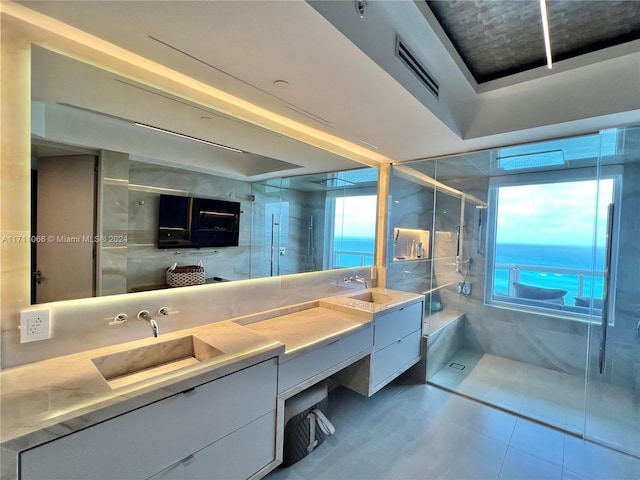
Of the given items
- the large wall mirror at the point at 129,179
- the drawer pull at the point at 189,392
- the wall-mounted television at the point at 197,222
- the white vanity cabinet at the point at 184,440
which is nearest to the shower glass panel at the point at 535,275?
the large wall mirror at the point at 129,179

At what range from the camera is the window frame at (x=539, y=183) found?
8.53 feet

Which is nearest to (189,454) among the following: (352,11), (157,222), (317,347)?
(317,347)

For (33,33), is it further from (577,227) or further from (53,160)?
(577,227)

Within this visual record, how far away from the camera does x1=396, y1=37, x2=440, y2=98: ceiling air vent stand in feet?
4.96

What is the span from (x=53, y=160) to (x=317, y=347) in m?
1.64

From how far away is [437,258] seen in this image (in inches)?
159

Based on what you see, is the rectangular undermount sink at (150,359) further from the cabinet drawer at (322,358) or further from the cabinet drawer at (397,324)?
the cabinet drawer at (397,324)

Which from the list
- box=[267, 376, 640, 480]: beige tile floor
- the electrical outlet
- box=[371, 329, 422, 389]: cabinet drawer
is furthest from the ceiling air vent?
box=[267, 376, 640, 480]: beige tile floor

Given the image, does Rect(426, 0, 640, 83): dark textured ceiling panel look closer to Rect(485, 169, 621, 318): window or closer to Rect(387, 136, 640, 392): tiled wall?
Rect(387, 136, 640, 392): tiled wall

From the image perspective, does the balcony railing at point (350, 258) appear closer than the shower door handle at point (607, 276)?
No

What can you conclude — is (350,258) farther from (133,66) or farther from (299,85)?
(133,66)

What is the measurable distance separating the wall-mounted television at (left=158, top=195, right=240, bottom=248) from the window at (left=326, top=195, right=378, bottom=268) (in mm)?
1142

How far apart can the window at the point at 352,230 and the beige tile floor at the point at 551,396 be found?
5.07 feet

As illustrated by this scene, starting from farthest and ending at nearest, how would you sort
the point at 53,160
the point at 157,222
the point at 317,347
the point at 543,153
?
1. the point at 543,153
2. the point at 317,347
3. the point at 157,222
4. the point at 53,160
